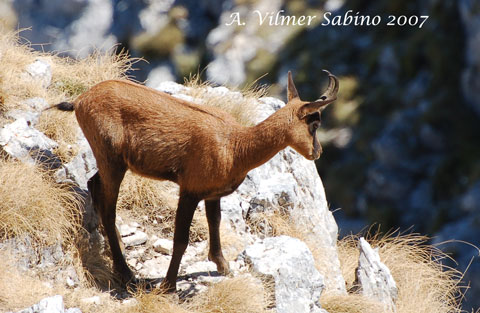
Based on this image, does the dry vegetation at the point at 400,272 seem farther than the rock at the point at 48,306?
Yes

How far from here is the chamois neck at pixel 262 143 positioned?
22.9ft

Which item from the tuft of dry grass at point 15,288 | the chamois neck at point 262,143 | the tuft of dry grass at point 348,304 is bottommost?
the tuft of dry grass at point 348,304

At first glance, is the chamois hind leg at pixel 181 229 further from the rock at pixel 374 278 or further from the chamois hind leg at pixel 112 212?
the rock at pixel 374 278

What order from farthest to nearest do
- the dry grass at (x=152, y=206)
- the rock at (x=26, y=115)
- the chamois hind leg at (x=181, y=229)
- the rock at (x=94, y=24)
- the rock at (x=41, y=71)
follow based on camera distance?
the rock at (x=94, y=24)
the rock at (x=41, y=71)
the rock at (x=26, y=115)
the dry grass at (x=152, y=206)
the chamois hind leg at (x=181, y=229)

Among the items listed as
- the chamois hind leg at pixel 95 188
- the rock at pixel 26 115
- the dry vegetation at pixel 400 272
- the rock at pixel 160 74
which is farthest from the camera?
the rock at pixel 160 74

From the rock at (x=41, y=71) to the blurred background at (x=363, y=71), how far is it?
1674 centimetres

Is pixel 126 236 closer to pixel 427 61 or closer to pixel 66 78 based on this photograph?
pixel 66 78

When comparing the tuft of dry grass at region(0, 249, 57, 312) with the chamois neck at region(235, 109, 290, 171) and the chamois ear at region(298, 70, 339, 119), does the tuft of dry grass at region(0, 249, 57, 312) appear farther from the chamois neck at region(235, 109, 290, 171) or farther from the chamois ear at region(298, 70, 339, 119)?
the chamois ear at region(298, 70, 339, 119)

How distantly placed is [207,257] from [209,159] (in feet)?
5.95

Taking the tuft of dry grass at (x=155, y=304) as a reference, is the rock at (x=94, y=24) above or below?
above

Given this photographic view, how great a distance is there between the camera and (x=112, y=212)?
7.33 meters

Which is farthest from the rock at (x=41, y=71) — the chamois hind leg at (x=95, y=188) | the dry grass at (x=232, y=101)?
the chamois hind leg at (x=95, y=188)

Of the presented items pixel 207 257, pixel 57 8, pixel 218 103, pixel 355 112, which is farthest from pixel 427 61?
pixel 207 257

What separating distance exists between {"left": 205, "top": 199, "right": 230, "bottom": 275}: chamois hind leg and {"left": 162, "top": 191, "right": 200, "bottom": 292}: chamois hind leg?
0.58 m
